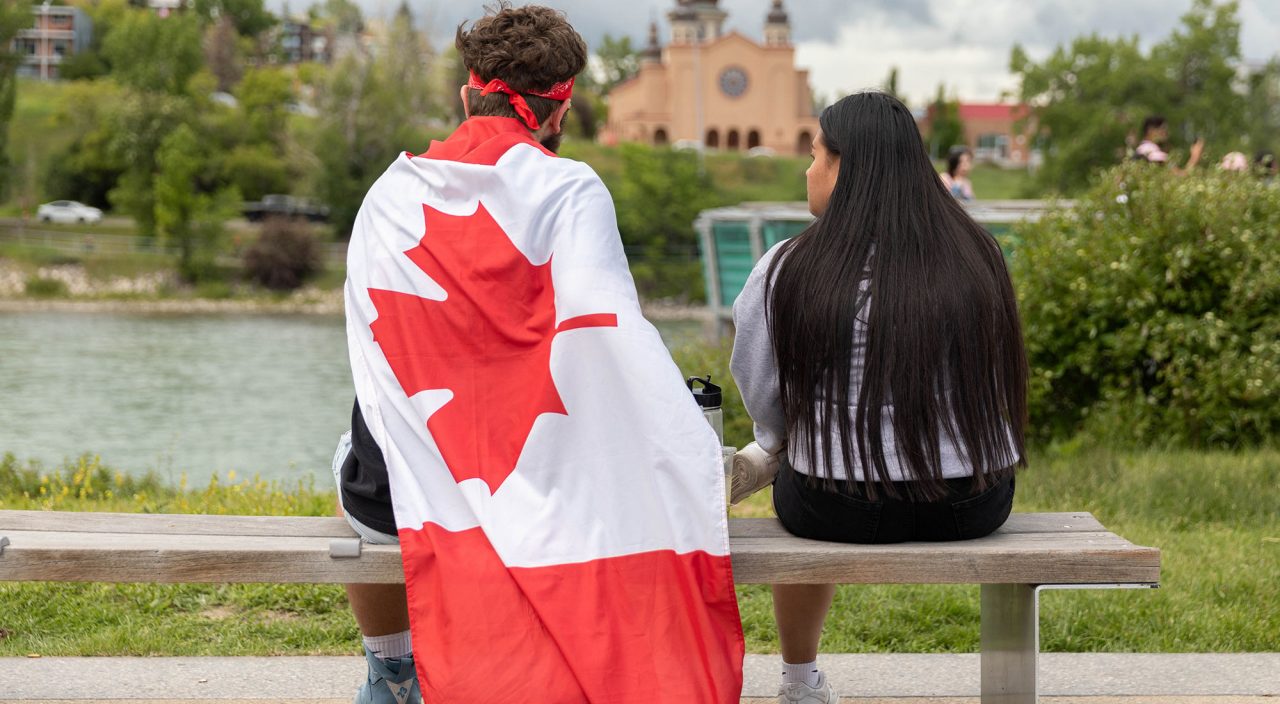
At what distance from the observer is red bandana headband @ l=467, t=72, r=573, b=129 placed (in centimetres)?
277

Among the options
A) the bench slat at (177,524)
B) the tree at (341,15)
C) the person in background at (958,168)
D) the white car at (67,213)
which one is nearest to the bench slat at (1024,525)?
the bench slat at (177,524)

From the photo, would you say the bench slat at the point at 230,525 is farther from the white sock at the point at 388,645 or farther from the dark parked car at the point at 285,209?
the dark parked car at the point at 285,209

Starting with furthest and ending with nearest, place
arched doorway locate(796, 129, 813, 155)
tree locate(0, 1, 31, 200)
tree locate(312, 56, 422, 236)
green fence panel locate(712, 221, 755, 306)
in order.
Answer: arched doorway locate(796, 129, 813, 155) → tree locate(0, 1, 31, 200) → tree locate(312, 56, 422, 236) → green fence panel locate(712, 221, 755, 306)

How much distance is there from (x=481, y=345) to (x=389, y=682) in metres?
0.79

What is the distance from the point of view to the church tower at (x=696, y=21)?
8681 centimetres

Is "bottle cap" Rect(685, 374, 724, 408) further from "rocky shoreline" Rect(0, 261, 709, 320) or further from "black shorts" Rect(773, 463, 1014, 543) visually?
"rocky shoreline" Rect(0, 261, 709, 320)

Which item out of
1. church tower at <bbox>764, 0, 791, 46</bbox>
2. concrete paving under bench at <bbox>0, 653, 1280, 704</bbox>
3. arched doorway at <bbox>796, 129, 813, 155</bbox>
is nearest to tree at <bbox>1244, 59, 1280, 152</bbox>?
arched doorway at <bbox>796, 129, 813, 155</bbox>

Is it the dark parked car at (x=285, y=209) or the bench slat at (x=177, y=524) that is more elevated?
the bench slat at (x=177, y=524)

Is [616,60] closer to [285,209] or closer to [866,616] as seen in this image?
[285,209]

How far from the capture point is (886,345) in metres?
2.58

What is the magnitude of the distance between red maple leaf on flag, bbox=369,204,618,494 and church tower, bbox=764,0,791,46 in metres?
86.0

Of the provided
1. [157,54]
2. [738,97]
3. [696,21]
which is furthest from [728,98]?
[157,54]

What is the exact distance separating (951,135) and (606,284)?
90.7 meters

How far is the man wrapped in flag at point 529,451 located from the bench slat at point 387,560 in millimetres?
144
